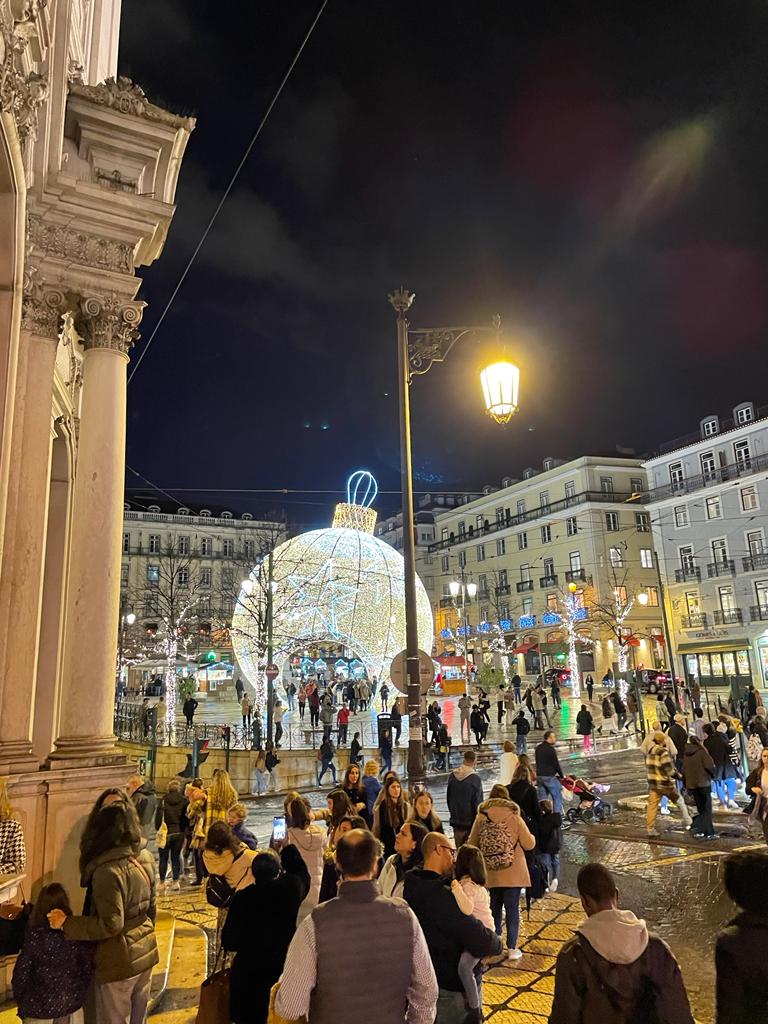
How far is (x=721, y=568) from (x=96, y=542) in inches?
1761

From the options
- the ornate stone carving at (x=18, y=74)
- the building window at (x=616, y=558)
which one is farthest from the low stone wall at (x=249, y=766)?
the building window at (x=616, y=558)

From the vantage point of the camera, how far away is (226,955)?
4191 millimetres

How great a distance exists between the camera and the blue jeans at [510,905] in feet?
19.8

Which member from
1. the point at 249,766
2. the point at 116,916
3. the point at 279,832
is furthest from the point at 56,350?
the point at 249,766

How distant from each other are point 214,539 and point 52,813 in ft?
221

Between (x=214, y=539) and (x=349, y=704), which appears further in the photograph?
(x=214, y=539)

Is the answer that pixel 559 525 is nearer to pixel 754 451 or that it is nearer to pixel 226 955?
pixel 754 451

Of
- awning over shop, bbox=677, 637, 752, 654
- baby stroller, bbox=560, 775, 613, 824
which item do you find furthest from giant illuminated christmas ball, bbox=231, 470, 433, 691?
awning over shop, bbox=677, 637, 752, 654

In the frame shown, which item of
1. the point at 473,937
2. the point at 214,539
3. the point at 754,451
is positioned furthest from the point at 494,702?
the point at 214,539

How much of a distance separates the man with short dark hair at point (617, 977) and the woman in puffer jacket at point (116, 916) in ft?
7.34

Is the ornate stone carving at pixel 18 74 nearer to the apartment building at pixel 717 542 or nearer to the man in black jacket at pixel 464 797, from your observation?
the man in black jacket at pixel 464 797

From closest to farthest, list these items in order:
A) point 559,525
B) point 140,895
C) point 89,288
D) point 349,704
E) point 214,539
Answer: point 140,895 < point 89,288 < point 349,704 < point 559,525 < point 214,539

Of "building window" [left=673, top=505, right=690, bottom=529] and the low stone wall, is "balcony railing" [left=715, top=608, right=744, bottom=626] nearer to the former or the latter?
"building window" [left=673, top=505, right=690, bottom=529]

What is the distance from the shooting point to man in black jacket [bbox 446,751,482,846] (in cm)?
740
